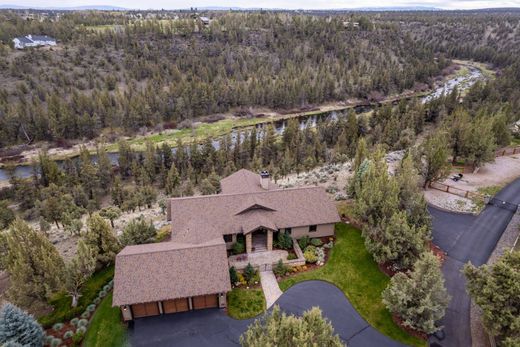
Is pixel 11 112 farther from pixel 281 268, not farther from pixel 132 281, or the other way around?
pixel 281 268

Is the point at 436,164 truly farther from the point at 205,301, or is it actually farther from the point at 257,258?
the point at 205,301

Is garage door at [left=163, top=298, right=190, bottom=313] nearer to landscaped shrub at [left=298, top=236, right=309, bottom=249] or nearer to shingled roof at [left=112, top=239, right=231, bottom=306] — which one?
shingled roof at [left=112, top=239, right=231, bottom=306]

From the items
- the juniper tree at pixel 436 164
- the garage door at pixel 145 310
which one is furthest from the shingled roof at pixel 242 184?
the juniper tree at pixel 436 164

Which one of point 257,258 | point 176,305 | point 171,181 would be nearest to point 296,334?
point 176,305

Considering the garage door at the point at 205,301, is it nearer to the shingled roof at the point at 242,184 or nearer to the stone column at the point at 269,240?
the stone column at the point at 269,240

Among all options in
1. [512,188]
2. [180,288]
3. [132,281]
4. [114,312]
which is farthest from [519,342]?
[512,188]
